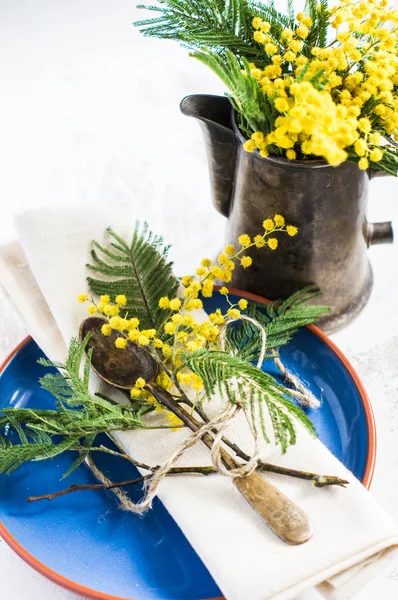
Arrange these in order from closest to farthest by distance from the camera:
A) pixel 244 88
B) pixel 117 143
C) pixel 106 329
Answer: pixel 244 88 → pixel 106 329 → pixel 117 143

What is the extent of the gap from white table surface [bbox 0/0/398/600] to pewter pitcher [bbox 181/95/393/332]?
0.09 meters

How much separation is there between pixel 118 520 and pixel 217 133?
37 cm

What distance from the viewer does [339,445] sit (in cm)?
62

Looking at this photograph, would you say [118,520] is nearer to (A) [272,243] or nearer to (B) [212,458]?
(B) [212,458]

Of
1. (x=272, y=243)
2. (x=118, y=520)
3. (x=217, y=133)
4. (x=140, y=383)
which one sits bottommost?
(x=118, y=520)

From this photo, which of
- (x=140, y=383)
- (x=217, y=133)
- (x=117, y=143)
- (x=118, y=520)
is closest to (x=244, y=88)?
(x=217, y=133)

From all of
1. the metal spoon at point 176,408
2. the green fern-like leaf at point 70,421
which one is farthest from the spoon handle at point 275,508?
the green fern-like leaf at point 70,421

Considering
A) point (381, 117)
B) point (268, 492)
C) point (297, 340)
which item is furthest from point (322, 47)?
point (268, 492)

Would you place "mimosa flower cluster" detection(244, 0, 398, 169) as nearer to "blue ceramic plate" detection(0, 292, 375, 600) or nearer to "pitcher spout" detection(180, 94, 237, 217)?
"pitcher spout" detection(180, 94, 237, 217)

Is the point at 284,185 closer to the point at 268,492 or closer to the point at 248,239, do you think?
the point at 248,239

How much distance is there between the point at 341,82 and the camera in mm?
544

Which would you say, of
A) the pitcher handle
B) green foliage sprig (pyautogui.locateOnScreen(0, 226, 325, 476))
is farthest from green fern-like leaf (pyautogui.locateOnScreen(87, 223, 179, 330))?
the pitcher handle

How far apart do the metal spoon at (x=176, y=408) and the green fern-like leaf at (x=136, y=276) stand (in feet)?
0.13

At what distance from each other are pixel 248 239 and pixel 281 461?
21 cm
